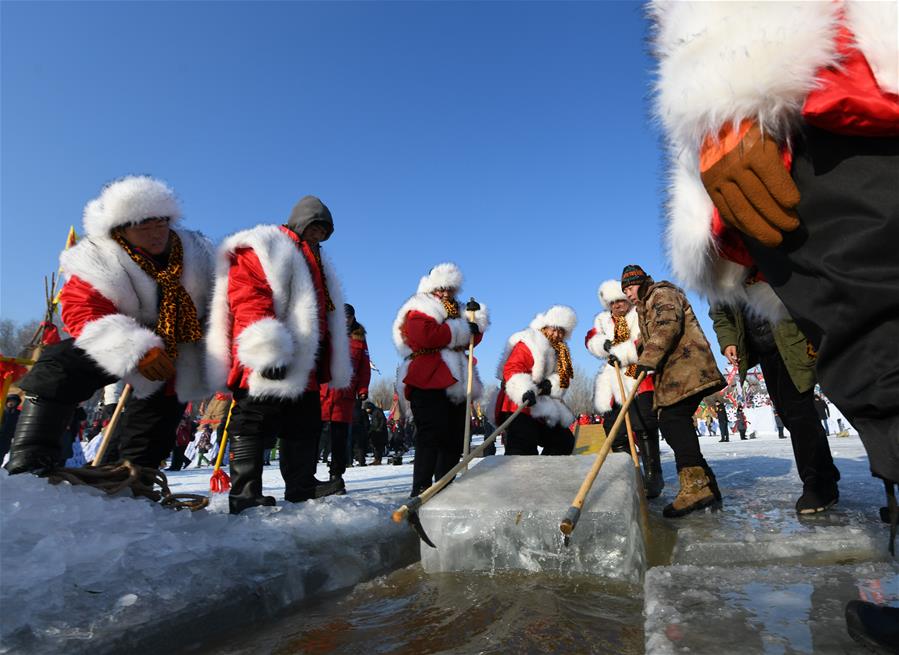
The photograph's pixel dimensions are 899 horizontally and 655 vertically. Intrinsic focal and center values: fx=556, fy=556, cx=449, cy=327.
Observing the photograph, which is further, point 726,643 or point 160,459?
point 160,459

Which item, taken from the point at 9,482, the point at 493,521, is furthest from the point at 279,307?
the point at 493,521

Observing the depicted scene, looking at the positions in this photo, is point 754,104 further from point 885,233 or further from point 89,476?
point 89,476

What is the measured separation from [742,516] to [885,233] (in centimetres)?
236

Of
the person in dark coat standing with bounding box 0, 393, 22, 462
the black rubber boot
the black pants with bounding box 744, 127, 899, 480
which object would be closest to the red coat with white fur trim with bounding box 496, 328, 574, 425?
the black rubber boot

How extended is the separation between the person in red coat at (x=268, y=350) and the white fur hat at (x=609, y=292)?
3381mm

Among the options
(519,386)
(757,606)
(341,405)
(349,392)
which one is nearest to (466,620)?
(757,606)

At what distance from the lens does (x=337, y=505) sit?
113 inches

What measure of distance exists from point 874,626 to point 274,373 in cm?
257

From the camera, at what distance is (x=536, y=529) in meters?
2.18

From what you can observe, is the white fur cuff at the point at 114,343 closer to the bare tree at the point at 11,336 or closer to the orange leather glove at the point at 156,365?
the orange leather glove at the point at 156,365

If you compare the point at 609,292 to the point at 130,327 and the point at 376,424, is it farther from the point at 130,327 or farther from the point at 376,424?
the point at 376,424

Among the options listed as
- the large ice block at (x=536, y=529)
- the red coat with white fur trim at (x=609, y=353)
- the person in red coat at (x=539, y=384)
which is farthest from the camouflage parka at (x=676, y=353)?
the person in red coat at (x=539, y=384)

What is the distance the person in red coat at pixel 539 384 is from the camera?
16.8ft

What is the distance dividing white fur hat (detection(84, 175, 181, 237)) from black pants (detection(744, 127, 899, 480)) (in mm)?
2886
